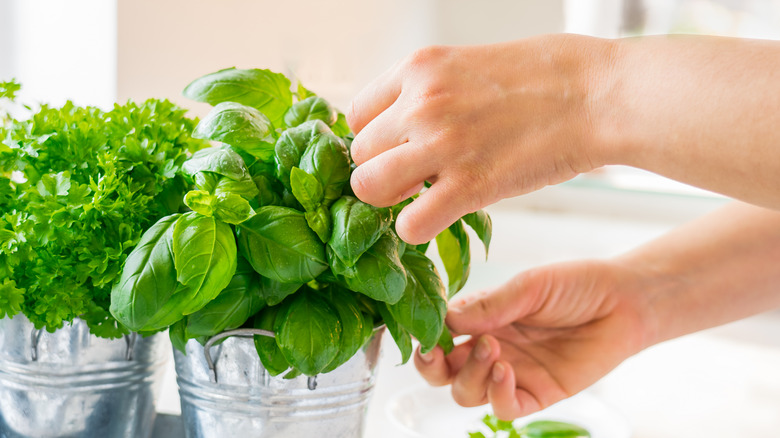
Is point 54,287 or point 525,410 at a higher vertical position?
point 54,287

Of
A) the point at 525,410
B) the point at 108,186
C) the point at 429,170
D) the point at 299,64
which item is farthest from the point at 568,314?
the point at 299,64

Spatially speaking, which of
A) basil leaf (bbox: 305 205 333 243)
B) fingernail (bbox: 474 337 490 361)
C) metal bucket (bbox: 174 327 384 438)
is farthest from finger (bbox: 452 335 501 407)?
basil leaf (bbox: 305 205 333 243)

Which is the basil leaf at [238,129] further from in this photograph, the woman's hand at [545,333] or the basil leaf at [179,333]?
the woman's hand at [545,333]

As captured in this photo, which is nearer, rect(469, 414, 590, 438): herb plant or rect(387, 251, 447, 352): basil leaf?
rect(387, 251, 447, 352): basil leaf

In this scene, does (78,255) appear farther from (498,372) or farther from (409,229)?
(498,372)

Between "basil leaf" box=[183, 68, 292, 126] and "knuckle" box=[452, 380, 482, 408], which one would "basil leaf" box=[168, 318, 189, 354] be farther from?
"knuckle" box=[452, 380, 482, 408]

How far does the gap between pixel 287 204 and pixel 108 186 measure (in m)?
0.12

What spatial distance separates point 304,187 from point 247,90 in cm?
14

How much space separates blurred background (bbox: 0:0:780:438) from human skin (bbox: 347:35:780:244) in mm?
472

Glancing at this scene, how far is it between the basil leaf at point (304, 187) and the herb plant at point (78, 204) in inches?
4.3

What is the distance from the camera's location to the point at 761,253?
83cm

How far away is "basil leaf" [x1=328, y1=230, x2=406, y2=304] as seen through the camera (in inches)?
17.4

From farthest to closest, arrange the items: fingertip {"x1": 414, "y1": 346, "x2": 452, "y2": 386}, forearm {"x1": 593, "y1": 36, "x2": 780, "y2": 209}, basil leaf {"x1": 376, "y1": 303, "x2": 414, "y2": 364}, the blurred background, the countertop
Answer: the blurred background, the countertop, fingertip {"x1": 414, "y1": 346, "x2": 452, "y2": 386}, basil leaf {"x1": 376, "y1": 303, "x2": 414, "y2": 364}, forearm {"x1": 593, "y1": 36, "x2": 780, "y2": 209}

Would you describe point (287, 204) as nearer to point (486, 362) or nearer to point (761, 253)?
point (486, 362)
